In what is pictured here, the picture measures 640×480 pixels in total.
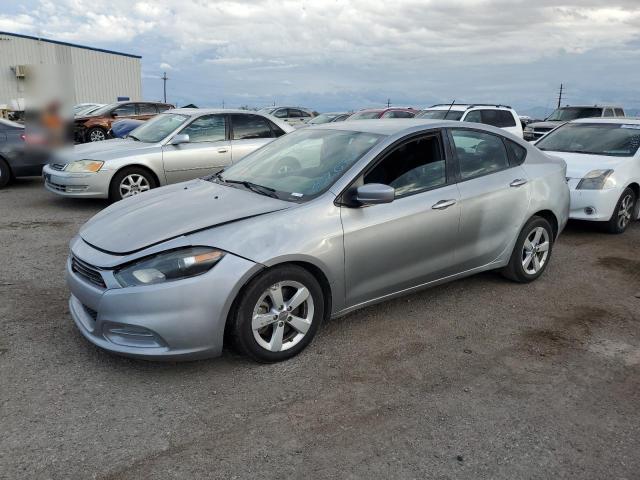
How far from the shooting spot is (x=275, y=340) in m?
3.50

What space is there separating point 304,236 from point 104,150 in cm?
578

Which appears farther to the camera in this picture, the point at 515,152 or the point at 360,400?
the point at 515,152

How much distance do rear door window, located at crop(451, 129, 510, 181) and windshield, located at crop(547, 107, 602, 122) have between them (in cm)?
1579

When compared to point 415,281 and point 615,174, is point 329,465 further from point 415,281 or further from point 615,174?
point 615,174

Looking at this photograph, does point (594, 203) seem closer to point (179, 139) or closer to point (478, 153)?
point (478, 153)

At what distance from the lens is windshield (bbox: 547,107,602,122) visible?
18.8 metres


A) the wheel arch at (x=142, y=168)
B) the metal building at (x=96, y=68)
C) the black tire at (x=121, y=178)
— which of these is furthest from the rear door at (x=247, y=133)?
the metal building at (x=96, y=68)

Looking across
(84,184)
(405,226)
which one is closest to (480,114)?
(84,184)

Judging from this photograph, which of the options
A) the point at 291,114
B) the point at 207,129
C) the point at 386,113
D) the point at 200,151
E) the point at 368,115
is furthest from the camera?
the point at 291,114

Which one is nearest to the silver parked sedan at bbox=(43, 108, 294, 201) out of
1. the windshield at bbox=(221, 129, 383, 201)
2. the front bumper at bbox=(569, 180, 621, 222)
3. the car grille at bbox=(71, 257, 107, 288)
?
the windshield at bbox=(221, 129, 383, 201)

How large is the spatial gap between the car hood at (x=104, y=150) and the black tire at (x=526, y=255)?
5.53 meters

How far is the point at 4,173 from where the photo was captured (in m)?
9.59

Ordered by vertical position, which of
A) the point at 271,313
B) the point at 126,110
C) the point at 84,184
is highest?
the point at 126,110

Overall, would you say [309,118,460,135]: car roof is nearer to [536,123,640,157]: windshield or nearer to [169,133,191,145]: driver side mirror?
[169,133,191,145]: driver side mirror
